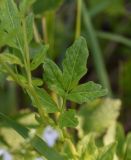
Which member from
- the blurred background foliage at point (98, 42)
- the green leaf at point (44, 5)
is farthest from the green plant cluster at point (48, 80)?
the blurred background foliage at point (98, 42)

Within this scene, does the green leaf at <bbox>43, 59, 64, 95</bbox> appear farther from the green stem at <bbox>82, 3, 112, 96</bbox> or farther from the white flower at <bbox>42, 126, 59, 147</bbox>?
the green stem at <bbox>82, 3, 112, 96</bbox>

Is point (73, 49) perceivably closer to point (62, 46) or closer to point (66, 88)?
point (66, 88)

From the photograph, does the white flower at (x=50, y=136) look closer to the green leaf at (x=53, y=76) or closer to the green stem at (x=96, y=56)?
the green leaf at (x=53, y=76)

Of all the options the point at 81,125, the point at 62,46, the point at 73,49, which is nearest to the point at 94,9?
the point at 62,46

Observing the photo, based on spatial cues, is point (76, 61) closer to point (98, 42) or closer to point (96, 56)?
point (96, 56)

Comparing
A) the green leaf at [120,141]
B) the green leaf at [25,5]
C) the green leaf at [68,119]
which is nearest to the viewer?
the green leaf at [25,5]
